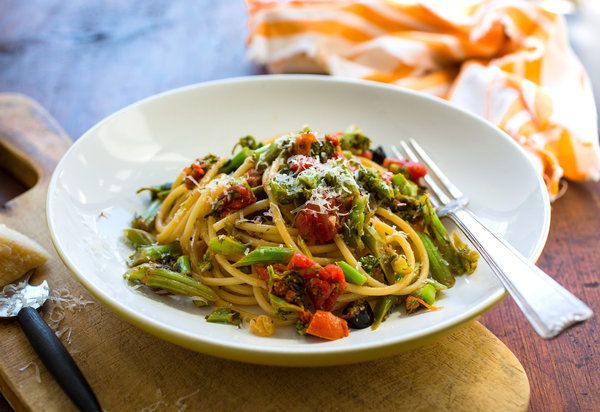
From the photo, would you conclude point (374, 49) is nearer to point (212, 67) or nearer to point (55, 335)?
point (212, 67)

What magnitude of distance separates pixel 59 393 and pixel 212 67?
430cm

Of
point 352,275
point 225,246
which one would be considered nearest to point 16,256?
point 225,246

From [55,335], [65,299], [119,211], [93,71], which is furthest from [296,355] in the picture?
[93,71]

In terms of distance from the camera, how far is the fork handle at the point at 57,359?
2975 mm

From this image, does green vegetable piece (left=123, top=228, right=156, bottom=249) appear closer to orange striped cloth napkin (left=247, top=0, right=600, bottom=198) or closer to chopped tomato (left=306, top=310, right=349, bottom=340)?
chopped tomato (left=306, top=310, right=349, bottom=340)

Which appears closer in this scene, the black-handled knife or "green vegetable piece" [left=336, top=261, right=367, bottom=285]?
the black-handled knife

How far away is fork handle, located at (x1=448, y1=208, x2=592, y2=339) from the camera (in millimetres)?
2594

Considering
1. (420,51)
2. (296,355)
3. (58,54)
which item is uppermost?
(296,355)

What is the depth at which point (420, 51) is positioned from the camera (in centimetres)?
598

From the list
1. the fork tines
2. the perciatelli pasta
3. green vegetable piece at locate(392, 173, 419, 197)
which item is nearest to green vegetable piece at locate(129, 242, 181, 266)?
the perciatelli pasta

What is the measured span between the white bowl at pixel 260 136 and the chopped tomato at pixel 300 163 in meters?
0.92

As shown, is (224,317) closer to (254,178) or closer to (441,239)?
(254,178)

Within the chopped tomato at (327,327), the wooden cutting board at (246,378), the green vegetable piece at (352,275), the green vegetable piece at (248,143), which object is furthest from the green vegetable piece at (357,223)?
the green vegetable piece at (248,143)

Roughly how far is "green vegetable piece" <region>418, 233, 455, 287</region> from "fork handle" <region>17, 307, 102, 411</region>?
1855 mm
